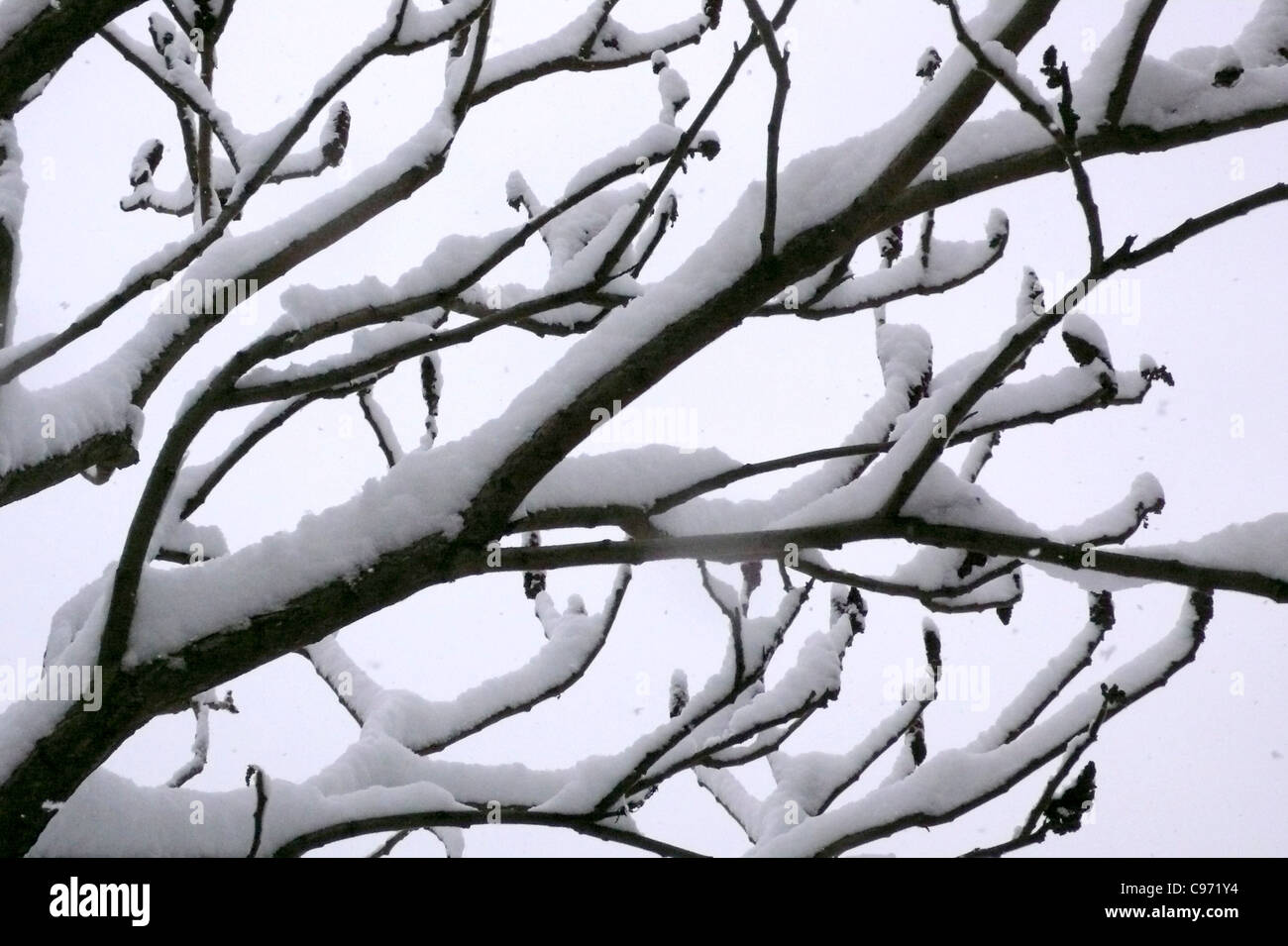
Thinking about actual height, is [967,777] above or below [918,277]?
below

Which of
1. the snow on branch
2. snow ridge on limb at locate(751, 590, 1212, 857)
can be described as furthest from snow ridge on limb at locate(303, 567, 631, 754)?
the snow on branch

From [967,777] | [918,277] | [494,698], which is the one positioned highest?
[918,277]

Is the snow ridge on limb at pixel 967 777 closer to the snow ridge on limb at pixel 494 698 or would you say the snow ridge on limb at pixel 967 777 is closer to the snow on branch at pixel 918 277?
the snow ridge on limb at pixel 494 698

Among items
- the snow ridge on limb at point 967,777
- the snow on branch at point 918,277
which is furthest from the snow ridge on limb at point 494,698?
the snow on branch at point 918,277

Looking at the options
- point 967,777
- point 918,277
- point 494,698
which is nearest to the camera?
point 967,777

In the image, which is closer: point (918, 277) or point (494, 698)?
point (918, 277)

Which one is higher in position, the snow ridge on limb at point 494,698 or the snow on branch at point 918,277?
the snow on branch at point 918,277

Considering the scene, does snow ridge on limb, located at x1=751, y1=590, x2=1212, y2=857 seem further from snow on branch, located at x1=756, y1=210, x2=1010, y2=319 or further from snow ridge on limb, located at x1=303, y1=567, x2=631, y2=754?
snow on branch, located at x1=756, y1=210, x2=1010, y2=319

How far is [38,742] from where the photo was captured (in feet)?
5.27

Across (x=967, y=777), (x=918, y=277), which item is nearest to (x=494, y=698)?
(x=967, y=777)

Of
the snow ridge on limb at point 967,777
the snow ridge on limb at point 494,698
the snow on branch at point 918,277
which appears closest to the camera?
the snow ridge on limb at point 967,777

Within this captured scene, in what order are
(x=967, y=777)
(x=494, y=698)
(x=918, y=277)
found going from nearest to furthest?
1. (x=967, y=777)
2. (x=918, y=277)
3. (x=494, y=698)

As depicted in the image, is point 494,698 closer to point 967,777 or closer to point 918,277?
point 967,777
